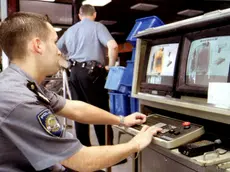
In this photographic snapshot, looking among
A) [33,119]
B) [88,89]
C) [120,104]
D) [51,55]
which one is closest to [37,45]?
[51,55]

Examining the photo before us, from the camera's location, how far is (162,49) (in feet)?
4.53

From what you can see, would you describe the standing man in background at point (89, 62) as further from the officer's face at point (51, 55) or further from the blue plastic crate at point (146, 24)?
the officer's face at point (51, 55)

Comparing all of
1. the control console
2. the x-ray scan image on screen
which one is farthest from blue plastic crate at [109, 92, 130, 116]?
the control console

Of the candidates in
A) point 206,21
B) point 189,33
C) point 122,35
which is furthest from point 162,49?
point 122,35

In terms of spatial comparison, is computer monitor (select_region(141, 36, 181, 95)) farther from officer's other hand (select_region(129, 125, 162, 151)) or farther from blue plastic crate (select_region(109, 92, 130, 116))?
blue plastic crate (select_region(109, 92, 130, 116))

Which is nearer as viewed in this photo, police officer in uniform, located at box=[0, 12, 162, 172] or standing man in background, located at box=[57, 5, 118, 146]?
police officer in uniform, located at box=[0, 12, 162, 172]

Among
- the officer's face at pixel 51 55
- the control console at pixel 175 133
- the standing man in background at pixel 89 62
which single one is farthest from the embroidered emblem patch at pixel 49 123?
the standing man in background at pixel 89 62

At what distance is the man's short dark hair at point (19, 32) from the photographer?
3.47 feet

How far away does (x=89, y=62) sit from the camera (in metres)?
2.69

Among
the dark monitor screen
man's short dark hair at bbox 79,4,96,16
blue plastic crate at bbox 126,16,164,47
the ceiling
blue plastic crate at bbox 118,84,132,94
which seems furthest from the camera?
the ceiling

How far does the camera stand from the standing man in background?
105 inches

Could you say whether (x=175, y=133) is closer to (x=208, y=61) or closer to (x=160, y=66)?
(x=208, y=61)

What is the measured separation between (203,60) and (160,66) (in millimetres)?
288

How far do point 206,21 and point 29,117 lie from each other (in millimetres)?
747
